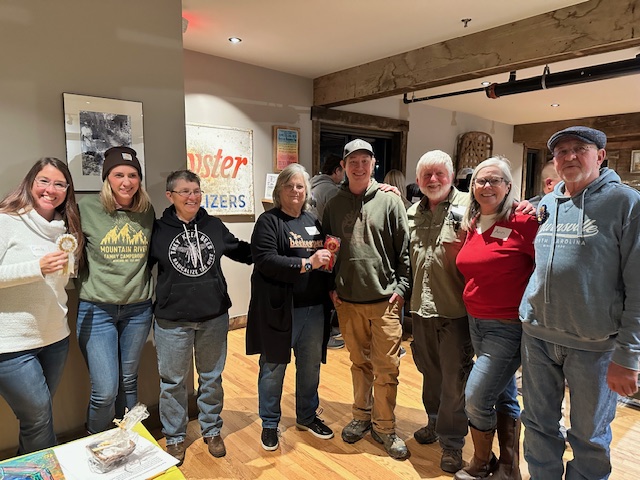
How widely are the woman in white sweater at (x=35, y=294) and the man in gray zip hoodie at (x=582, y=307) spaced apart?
1.96m

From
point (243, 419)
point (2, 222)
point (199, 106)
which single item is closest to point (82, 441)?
point (2, 222)

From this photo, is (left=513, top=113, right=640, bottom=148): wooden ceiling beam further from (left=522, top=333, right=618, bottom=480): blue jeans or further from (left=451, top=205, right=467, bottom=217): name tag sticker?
(left=522, top=333, right=618, bottom=480): blue jeans

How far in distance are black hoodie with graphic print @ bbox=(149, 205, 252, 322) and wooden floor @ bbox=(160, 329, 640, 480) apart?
81 cm

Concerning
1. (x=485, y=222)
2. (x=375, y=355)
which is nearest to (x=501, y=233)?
(x=485, y=222)

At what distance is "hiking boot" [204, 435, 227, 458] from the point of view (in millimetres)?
2357

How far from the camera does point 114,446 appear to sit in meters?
1.51

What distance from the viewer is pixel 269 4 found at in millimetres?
2986

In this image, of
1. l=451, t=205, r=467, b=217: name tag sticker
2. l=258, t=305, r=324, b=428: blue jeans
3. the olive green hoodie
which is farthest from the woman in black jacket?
l=451, t=205, r=467, b=217: name tag sticker

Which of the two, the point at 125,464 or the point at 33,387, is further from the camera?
the point at 33,387

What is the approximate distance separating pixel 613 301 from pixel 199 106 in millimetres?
3715

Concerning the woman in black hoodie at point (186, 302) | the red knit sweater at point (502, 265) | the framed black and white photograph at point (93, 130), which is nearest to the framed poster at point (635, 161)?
the red knit sweater at point (502, 265)

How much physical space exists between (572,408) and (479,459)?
23.5 inches

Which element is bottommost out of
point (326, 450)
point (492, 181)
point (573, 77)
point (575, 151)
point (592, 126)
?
point (326, 450)

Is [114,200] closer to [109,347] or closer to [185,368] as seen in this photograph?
[109,347]
